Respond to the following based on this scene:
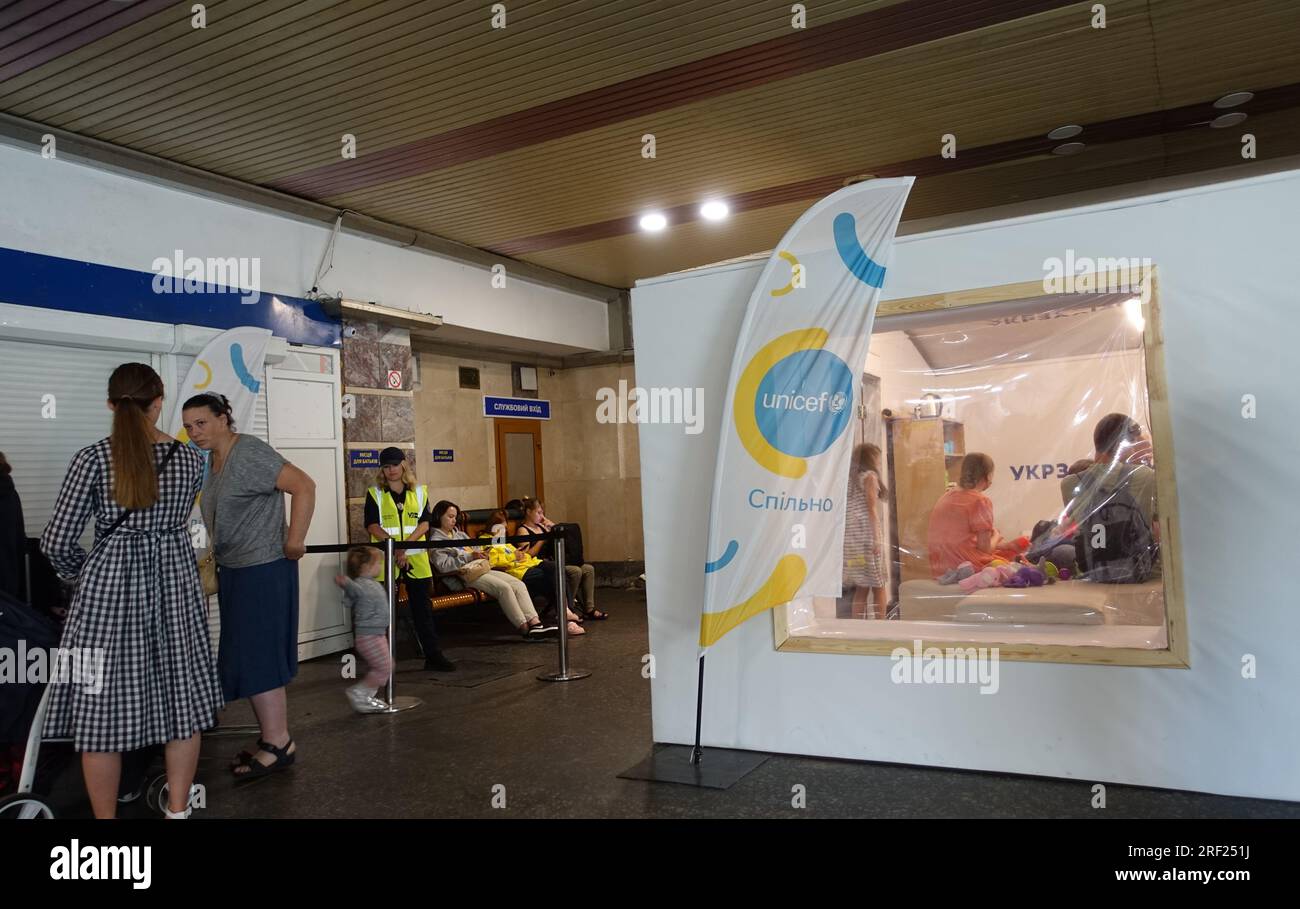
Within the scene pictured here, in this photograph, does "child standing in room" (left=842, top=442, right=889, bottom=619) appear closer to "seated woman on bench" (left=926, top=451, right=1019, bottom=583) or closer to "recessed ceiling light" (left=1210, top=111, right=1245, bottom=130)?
"seated woman on bench" (left=926, top=451, right=1019, bottom=583)

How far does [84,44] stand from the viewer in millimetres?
4910

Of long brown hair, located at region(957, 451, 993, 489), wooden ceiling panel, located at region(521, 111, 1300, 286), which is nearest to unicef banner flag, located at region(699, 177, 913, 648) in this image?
long brown hair, located at region(957, 451, 993, 489)

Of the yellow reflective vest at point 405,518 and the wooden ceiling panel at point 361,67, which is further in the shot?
the yellow reflective vest at point 405,518

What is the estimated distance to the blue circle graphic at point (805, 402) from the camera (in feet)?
12.6

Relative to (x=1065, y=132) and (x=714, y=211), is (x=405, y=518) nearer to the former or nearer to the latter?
(x=714, y=211)

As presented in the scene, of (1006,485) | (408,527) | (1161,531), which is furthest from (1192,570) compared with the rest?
(408,527)

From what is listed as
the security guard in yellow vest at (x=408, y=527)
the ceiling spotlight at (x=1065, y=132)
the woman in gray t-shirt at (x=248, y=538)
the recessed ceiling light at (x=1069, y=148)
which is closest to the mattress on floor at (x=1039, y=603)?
the woman in gray t-shirt at (x=248, y=538)

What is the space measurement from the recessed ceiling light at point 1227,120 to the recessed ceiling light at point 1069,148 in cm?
92

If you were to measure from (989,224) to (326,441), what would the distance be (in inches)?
230

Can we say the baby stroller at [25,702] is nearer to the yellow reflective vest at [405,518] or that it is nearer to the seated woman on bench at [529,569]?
the yellow reflective vest at [405,518]

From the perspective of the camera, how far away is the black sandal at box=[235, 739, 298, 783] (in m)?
4.30

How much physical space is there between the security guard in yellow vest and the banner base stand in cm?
288

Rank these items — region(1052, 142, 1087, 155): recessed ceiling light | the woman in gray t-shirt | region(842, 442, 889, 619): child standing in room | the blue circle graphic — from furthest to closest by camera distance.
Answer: region(1052, 142, 1087, 155): recessed ceiling light, region(842, 442, 889, 619): child standing in room, the woman in gray t-shirt, the blue circle graphic

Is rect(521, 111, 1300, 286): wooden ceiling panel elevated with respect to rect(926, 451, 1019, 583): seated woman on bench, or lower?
elevated
